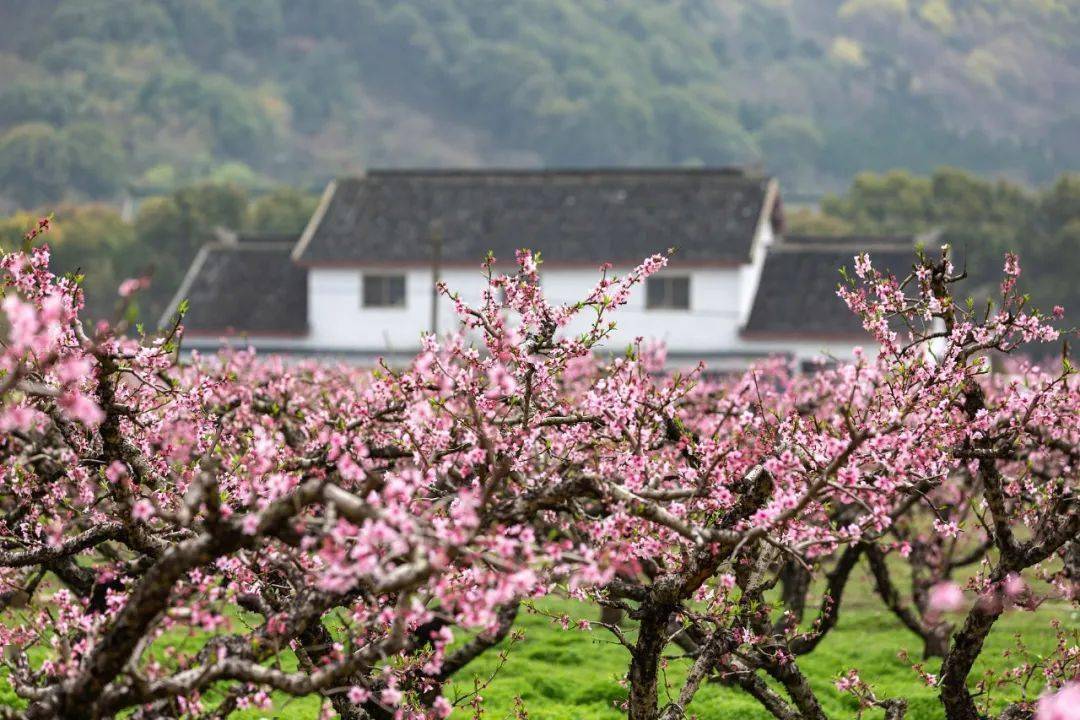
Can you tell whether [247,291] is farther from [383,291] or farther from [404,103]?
[404,103]

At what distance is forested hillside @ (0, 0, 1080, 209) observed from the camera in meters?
162

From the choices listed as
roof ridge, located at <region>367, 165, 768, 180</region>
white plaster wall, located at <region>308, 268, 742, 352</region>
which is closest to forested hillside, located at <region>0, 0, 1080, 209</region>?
roof ridge, located at <region>367, 165, 768, 180</region>

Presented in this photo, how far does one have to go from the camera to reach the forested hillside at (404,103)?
162 m

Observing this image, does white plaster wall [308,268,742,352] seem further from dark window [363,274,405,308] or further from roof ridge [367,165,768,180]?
roof ridge [367,165,768,180]

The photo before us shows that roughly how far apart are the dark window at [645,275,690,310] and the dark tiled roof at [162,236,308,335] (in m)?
12.0

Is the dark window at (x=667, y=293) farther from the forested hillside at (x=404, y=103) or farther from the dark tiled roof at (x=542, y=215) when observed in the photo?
the forested hillside at (x=404, y=103)

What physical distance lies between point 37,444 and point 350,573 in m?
2.78

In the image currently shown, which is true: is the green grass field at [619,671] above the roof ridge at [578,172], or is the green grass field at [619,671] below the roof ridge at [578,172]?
below

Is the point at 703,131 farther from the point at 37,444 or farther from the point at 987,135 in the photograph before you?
the point at 37,444

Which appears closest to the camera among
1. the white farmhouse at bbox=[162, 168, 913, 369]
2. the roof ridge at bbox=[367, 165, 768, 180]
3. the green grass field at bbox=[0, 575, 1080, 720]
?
the green grass field at bbox=[0, 575, 1080, 720]

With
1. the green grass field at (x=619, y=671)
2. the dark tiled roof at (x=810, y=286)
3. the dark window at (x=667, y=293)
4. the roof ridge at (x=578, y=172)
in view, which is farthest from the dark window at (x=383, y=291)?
the green grass field at (x=619, y=671)

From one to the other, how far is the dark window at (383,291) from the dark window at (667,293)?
28.7ft

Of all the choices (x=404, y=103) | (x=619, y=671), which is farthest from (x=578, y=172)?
(x=404, y=103)

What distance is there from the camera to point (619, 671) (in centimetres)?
1850
